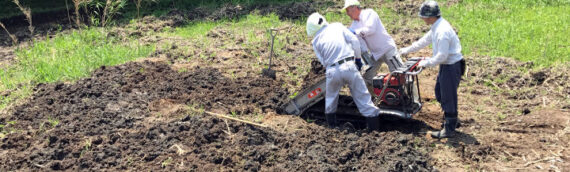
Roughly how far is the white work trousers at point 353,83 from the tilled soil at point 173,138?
0.34 m

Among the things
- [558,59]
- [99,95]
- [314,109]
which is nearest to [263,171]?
[314,109]

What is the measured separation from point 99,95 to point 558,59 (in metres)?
7.55

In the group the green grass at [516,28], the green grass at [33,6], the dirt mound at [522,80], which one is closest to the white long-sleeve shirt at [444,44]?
the dirt mound at [522,80]

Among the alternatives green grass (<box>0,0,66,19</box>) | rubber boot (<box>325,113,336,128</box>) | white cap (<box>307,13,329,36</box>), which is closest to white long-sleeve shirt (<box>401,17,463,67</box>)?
white cap (<box>307,13,329,36</box>)

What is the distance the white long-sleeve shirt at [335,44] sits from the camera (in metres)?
7.14

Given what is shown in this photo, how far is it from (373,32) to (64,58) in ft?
20.4

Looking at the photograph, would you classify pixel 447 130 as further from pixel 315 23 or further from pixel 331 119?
Answer: pixel 315 23

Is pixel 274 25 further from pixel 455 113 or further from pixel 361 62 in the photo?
pixel 455 113

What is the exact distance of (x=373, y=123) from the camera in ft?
23.9

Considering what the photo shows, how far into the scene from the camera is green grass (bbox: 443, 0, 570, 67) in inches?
391

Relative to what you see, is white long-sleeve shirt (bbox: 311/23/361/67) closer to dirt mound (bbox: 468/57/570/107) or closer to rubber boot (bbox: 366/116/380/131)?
rubber boot (bbox: 366/116/380/131)

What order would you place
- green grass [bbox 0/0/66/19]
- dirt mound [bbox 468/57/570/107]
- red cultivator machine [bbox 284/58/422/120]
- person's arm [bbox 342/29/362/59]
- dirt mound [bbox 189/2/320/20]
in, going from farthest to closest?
green grass [bbox 0/0/66/19], dirt mound [bbox 189/2/320/20], dirt mound [bbox 468/57/570/107], person's arm [bbox 342/29/362/59], red cultivator machine [bbox 284/58/422/120]

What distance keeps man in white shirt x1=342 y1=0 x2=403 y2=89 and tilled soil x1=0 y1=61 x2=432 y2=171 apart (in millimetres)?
1292

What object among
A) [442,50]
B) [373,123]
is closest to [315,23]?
[373,123]
